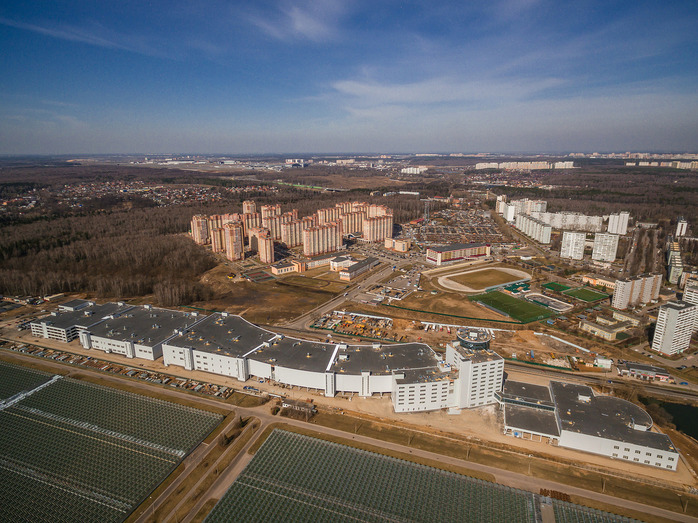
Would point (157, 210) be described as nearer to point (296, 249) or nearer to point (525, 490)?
point (296, 249)

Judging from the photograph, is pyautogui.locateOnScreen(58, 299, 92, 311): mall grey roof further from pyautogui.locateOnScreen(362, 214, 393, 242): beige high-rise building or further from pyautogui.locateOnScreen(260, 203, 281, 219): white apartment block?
pyautogui.locateOnScreen(362, 214, 393, 242): beige high-rise building

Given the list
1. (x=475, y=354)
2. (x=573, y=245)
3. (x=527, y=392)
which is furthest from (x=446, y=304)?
(x=573, y=245)

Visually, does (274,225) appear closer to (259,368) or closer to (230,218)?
(230,218)

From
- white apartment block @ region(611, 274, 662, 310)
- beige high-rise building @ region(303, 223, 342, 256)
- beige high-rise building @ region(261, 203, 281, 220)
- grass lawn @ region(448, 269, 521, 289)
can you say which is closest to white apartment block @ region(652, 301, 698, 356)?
white apartment block @ region(611, 274, 662, 310)

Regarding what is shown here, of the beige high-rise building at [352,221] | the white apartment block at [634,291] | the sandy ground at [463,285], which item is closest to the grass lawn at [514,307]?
the sandy ground at [463,285]

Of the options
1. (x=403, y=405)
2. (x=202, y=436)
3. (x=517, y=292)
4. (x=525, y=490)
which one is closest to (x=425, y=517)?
(x=525, y=490)

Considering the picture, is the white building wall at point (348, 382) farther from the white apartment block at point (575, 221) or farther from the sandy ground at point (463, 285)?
the white apartment block at point (575, 221)
